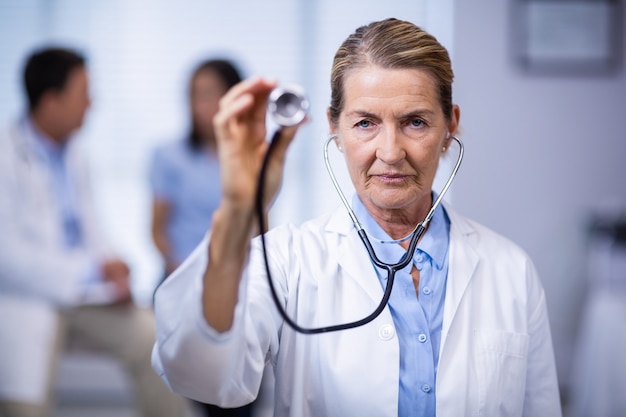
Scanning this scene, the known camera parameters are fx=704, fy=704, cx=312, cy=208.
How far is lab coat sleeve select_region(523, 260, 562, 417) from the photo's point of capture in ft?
3.22

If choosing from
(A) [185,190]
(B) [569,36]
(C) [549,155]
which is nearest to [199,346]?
(A) [185,190]

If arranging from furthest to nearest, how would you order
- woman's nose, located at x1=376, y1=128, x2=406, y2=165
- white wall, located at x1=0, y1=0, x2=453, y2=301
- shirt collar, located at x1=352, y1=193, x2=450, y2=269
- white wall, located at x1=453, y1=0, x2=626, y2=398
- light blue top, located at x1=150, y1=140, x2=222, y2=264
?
white wall, located at x1=0, y1=0, x2=453, y2=301 → white wall, located at x1=453, y1=0, x2=626, y2=398 → light blue top, located at x1=150, y1=140, x2=222, y2=264 → shirt collar, located at x1=352, y1=193, x2=450, y2=269 → woman's nose, located at x1=376, y1=128, x2=406, y2=165

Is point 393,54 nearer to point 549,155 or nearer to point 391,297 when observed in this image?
point 391,297

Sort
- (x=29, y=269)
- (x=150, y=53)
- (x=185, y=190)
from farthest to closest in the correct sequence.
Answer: (x=150, y=53) → (x=185, y=190) → (x=29, y=269)

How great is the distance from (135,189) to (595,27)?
2004 millimetres

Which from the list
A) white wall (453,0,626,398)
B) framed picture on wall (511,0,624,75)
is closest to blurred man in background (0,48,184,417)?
white wall (453,0,626,398)

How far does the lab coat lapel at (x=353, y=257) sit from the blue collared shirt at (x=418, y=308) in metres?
0.02

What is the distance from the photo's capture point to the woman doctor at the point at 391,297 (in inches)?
34.1

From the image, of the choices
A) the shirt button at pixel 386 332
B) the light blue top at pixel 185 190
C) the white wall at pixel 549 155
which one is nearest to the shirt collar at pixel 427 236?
the shirt button at pixel 386 332

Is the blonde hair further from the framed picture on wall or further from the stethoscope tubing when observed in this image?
the framed picture on wall

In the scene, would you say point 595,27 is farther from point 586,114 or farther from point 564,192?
point 564,192

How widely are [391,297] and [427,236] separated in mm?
116

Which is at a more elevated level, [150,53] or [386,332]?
[150,53]

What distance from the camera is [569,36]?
9.22 feet
